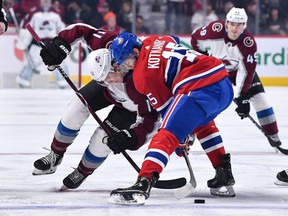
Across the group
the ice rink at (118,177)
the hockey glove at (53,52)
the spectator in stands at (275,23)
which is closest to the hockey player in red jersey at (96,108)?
the hockey glove at (53,52)

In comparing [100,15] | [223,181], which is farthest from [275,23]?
[223,181]

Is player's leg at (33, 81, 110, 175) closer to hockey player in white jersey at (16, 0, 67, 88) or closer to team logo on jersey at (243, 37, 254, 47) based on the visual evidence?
team logo on jersey at (243, 37, 254, 47)

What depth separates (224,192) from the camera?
4434 mm

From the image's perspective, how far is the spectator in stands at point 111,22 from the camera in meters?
11.6

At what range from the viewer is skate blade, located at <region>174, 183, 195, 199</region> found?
13.6 ft

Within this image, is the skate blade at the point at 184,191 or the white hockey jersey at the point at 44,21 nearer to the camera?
the skate blade at the point at 184,191

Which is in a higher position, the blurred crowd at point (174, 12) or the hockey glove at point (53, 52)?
the hockey glove at point (53, 52)

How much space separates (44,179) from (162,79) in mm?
1202

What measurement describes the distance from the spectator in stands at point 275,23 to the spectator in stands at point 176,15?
3.49 ft

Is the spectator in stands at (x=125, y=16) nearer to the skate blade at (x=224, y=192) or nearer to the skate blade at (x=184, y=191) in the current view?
the skate blade at (x=224, y=192)

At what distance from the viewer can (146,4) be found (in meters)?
11.5

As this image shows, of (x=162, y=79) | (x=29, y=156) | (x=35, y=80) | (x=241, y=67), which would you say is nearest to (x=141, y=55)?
(x=162, y=79)

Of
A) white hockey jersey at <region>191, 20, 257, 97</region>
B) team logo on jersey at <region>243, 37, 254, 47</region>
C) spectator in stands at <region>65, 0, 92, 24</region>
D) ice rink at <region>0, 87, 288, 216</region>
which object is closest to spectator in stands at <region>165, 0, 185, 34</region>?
spectator in stands at <region>65, 0, 92, 24</region>

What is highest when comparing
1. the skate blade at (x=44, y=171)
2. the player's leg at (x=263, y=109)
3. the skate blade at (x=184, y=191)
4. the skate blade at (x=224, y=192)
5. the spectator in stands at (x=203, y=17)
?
the skate blade at (x=184, y=191)
